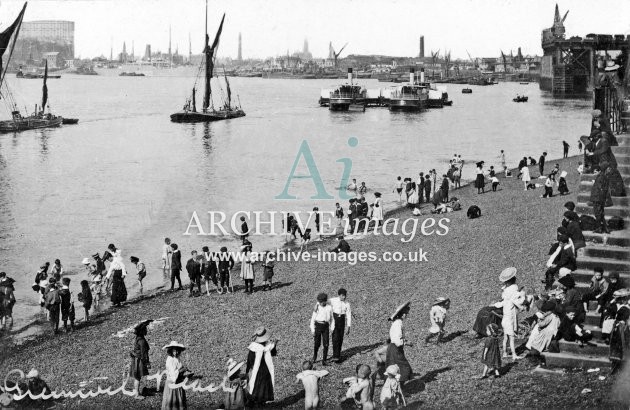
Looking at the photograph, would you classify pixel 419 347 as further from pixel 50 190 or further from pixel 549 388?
pixel 50 190

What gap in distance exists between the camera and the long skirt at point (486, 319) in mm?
10984

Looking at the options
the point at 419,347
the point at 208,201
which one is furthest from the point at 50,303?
the point at 208,201

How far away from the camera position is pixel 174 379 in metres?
9.38

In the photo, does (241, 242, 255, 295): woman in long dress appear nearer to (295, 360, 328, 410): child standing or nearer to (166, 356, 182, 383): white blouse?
(166, 356, 182, 383): white blouse

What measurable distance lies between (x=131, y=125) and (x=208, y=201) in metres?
44.7

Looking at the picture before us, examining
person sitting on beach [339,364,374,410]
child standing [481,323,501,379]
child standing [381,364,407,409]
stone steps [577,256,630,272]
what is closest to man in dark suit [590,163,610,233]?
stone steps [577,256,630,272]

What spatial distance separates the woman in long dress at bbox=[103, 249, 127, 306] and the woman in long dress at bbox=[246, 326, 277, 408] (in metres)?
8.06

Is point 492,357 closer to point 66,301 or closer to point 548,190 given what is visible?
point 66,301

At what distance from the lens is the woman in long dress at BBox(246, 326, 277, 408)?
9633mm

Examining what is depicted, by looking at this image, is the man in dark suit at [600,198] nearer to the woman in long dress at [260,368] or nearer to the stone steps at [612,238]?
the stone steps at [612,238]

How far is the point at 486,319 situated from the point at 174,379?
4.71m

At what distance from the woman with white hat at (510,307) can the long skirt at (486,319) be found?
0.32m

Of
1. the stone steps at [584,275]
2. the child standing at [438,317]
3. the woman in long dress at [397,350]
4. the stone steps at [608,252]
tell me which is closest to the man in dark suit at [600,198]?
the stone steps at [608,252]

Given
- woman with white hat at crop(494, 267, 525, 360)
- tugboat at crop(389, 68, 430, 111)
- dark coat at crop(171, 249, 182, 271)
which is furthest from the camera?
tugboat at crop(389, 68, 430, 111)
